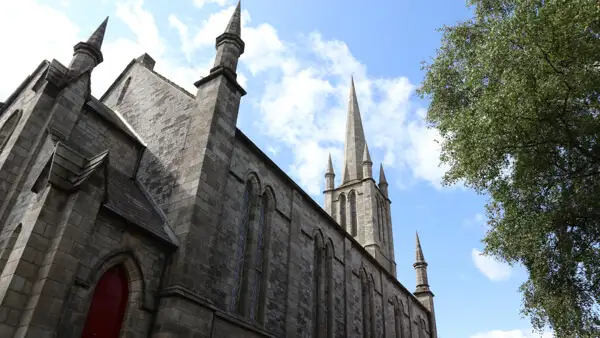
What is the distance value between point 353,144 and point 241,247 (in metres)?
31.8

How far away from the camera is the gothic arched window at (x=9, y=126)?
1195 cm

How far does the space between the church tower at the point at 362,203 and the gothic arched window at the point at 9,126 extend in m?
27.3

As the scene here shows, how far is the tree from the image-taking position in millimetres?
10562

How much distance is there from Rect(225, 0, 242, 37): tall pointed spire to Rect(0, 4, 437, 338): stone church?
51 mm

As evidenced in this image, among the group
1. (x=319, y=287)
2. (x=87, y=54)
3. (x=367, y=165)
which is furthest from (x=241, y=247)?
(x=367, y=165)

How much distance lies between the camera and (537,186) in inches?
484

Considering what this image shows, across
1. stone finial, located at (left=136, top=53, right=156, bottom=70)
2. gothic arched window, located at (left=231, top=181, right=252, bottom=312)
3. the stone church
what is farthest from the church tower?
stone finial, located at (left=136, top=53, right=156, bottom=70)

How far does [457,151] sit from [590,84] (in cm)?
363

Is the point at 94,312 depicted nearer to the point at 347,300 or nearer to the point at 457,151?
the point at 457,151

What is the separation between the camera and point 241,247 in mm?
13797

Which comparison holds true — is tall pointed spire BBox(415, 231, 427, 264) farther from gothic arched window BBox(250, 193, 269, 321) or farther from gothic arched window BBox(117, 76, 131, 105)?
gothic arched window BBox(117, 76, 131, 105)

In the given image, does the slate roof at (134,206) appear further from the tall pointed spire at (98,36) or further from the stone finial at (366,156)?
the stone finial at (366,156)

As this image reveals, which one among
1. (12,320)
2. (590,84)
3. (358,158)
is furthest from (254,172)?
(358,158)

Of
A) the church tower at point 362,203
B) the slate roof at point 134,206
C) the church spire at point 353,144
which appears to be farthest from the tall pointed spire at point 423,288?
the slate roof at point 134,206
